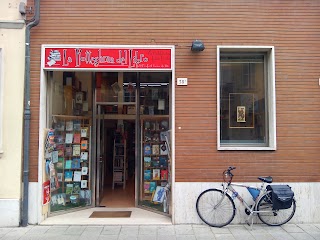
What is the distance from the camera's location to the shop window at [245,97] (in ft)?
20.9

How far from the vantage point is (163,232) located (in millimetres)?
5566

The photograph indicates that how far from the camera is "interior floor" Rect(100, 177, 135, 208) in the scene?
24.1ft

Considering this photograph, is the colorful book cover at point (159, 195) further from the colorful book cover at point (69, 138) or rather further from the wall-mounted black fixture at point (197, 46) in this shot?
the wall-mounted black fixture at point (197, 46)

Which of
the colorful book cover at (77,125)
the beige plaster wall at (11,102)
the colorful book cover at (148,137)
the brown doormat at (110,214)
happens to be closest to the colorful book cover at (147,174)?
the colorful book cover at (148,137)

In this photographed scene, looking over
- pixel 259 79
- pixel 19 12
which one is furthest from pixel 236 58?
pixel 19 12

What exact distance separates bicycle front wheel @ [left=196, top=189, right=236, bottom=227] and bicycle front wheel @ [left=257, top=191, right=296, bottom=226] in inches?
20.5

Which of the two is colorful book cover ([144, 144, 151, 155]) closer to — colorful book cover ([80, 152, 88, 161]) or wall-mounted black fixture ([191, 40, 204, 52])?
colorful book cover ([80, 152, 88, 161])

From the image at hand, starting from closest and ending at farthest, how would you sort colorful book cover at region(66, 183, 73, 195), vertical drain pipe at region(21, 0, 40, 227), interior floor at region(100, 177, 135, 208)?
1. vertical drain pipe at region(21, 0, 40, 227)
2. colorful book cover at region(66, 183, 73, 195)
3. interior floor at region(100, 177, 135, 208)

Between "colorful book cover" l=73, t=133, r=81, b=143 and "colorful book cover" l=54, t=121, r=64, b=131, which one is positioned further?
"colorful book cover" l=73, t=133, r=81, b=143

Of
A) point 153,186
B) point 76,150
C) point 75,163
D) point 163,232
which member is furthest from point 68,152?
point 163,232

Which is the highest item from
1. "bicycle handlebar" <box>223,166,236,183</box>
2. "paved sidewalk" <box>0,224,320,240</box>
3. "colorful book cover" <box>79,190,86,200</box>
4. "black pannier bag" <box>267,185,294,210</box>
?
"bicycle handlebar" <box>223,166,236,183</box>

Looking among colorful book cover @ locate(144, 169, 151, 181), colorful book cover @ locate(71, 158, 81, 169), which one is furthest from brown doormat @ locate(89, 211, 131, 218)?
colorful book cover @ locate(71, 158, 81, 169)

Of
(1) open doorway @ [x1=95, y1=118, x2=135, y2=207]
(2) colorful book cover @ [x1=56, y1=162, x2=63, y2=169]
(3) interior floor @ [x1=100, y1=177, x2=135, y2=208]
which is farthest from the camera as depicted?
(1) open doorway @ [x1=95, y1=118, x2=135, y2=207]

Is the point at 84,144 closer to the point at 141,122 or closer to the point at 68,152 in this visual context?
the point at 68,152
